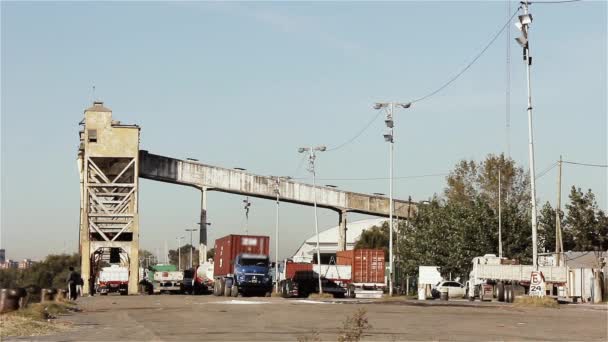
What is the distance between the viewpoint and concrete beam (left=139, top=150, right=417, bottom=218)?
A: 84.6m

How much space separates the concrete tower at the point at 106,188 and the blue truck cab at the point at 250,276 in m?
19.7

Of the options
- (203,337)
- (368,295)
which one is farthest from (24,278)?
(203,337)

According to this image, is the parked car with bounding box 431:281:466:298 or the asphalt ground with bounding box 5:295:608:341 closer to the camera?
the asphalt ground with bounding box 5:295:608:341

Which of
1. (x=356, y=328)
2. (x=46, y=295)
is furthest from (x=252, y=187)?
(x=356, y=328)

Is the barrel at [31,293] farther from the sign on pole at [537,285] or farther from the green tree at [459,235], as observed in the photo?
the green tree at [459,235]

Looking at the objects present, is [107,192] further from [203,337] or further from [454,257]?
[203,337]

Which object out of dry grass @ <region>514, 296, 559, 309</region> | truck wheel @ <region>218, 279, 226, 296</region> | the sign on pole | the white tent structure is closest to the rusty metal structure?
truck wheel @ <region>218, 279, 226, 296</region>

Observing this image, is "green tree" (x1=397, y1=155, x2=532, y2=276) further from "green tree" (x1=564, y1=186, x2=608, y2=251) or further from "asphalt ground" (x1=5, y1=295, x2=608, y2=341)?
"asphalt ground" (x1=5, y1=295, x2=608, y2=341)

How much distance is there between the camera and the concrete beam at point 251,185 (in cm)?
8456

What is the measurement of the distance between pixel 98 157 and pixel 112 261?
13.4 metres

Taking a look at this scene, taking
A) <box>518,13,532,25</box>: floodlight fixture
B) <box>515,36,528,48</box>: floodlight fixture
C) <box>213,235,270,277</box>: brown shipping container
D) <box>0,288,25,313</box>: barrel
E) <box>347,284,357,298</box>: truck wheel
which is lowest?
<box>347,284,357,298</box>: truck wheel

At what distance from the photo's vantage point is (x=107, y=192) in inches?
3098

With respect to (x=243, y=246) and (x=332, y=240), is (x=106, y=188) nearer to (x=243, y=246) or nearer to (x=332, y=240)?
(x=243, y=246)

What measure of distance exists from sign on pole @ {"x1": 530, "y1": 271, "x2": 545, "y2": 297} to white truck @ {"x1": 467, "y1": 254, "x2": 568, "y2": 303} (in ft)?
5.29
